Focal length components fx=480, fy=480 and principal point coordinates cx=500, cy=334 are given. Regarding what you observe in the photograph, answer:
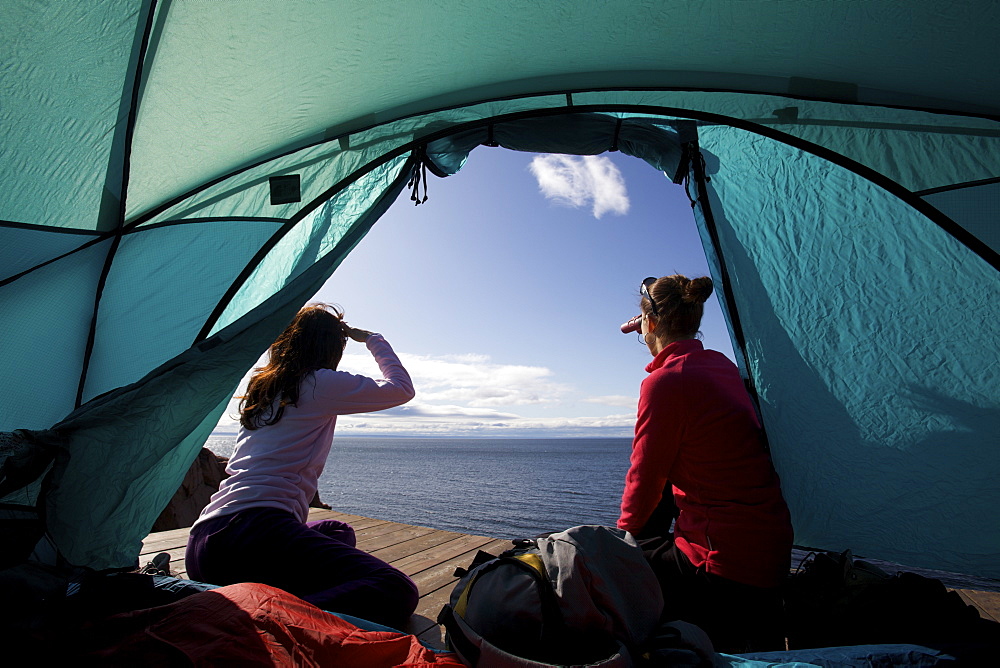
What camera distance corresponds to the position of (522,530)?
47.5 ft

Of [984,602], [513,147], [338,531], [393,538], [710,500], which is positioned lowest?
[393,538]

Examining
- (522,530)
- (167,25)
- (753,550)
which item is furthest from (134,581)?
(522,530)

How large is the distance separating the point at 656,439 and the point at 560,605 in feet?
2.89

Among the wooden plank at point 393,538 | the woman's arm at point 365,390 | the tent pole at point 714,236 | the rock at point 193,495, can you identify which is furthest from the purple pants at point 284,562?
the rock at point 193,495

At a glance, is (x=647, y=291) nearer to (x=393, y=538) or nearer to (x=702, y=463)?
(x=702, y=463)

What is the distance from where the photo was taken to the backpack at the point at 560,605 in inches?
56.9

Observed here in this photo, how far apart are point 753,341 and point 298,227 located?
2.83 m

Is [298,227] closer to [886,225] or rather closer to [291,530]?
[291,530]

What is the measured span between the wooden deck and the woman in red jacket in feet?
3.88

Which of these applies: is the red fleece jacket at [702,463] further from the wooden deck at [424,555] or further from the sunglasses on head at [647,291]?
the wooden deck at [424,555]

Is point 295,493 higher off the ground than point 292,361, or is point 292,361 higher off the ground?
point 292,361

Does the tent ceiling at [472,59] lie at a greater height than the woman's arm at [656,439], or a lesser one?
greater

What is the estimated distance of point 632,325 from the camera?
277 centimetres

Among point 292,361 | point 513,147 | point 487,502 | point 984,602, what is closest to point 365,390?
point 292,361
